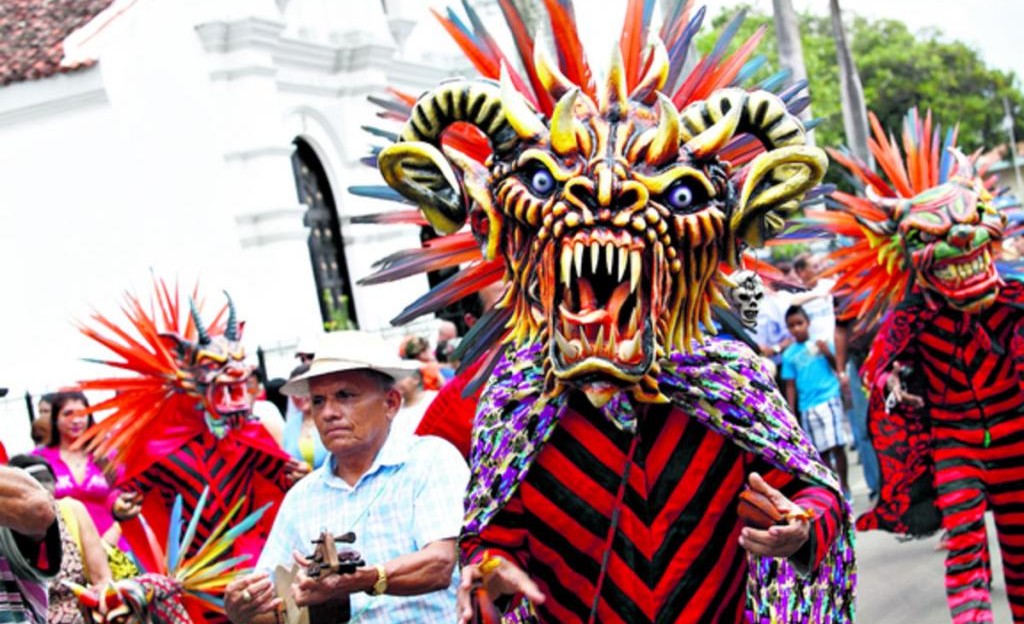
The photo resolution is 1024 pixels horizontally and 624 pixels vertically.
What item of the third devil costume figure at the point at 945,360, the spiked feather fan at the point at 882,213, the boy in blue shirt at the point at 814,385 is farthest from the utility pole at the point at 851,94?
the third devil costume figure at the point at 945,360

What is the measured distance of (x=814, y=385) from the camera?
11414 millimetres

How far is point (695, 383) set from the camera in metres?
3.62

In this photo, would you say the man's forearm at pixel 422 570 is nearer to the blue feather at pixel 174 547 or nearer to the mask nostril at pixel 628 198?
the mask nostril at pixel 628 198

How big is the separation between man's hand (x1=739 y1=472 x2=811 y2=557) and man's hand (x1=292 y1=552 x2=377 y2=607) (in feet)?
4.42

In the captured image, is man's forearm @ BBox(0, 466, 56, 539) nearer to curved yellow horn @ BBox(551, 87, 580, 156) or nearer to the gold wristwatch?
the gold wristwatch

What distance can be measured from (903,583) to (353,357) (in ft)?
18.0

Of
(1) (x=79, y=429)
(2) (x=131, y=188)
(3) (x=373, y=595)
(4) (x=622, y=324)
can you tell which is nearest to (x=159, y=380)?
(1) (x=79, y=429)

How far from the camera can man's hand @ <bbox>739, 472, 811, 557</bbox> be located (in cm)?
333

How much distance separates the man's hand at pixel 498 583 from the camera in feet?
11.2

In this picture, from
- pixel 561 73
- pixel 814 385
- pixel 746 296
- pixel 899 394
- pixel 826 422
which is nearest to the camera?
pixel 561 73

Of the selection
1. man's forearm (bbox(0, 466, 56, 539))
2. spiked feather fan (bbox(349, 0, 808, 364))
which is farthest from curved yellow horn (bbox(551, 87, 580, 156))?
man's forearm (bbox(0, 466, 56, 539))

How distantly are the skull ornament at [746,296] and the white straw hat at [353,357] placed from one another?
4.68ft

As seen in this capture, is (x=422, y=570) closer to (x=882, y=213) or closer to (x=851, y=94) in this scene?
(x=882, y=213)

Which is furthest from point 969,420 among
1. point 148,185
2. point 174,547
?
point 148,185
